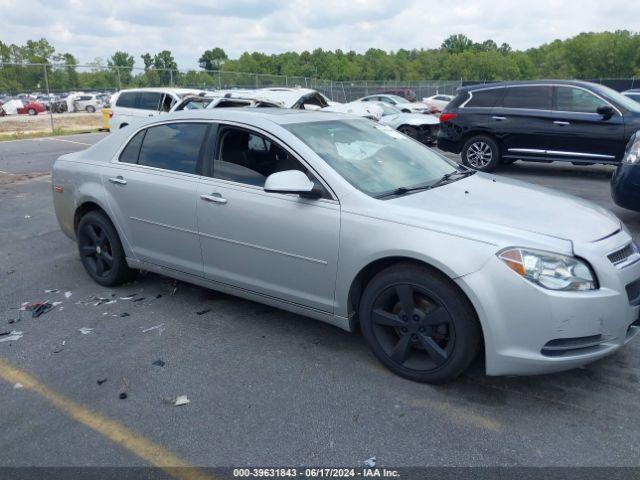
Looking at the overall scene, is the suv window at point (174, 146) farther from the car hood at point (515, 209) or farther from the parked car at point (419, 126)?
the parked car at point (419, 126)

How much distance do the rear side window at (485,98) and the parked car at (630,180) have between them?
4.96 metres

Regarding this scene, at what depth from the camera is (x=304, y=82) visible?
134 ft

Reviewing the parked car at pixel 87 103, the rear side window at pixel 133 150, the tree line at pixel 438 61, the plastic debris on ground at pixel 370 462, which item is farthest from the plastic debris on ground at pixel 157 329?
the tree line at pixel 438 61

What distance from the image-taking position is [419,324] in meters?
3.26

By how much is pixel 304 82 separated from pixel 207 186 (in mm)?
38490

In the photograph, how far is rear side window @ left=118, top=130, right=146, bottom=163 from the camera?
473 cm

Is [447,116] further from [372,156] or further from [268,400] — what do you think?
[268,400]

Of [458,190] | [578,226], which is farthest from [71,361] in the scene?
[578,226]

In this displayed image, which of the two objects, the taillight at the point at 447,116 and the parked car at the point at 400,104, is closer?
the taillight at the point at 447,116

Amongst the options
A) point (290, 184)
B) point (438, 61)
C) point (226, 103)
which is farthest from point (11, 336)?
point (438, 61)

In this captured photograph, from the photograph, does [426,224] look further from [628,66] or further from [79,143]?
[628,66]

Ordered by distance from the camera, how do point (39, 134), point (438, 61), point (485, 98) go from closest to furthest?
1. point (485, 98)
2. point (39, 134)
3. point (438, 61)

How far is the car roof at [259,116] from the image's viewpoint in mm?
4125

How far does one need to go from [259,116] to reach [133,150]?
4.28ft
